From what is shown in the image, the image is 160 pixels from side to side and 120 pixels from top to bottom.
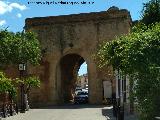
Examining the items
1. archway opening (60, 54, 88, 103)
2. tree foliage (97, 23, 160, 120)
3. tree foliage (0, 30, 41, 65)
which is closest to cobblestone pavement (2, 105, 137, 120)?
tree foliage (0, 30, 41, 65)

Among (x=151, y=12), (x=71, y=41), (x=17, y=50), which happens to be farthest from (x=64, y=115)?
(x=71, y=41)

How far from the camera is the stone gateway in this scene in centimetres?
4353

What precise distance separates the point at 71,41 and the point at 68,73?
7.09 m

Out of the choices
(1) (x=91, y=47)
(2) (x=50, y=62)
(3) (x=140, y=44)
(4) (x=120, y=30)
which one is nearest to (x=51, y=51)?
(2) (x=50, y=62)

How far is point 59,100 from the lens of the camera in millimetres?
45344

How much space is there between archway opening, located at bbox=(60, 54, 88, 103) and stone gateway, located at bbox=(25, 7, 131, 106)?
186 centimetres

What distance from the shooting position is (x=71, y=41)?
1753 inches

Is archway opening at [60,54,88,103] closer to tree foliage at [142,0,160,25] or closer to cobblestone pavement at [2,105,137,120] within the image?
cobblestone pavement at [2,105,137,120]

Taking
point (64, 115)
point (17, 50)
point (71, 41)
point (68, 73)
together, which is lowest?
point (64, 115)

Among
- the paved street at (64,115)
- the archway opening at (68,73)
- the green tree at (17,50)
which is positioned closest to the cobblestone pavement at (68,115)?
the paved street at (64,115)

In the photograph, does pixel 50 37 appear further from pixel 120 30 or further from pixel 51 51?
pixel 120 30

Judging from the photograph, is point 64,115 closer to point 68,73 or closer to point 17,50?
point 17,50

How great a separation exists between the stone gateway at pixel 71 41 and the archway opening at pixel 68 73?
1.86 metres

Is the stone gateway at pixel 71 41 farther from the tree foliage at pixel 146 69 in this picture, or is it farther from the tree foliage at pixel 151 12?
the tree foliage at pixel 146 69
